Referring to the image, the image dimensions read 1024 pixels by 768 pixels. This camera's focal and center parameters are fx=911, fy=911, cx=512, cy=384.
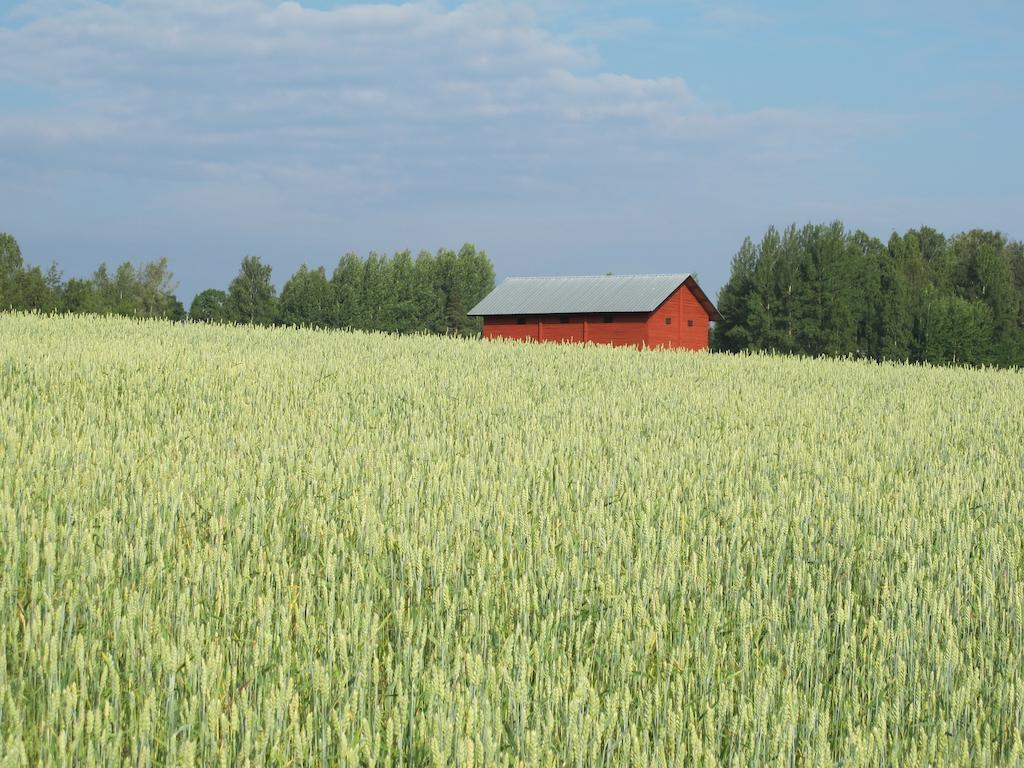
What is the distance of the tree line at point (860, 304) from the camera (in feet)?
196

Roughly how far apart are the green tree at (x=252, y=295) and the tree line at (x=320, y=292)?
0.10 metres

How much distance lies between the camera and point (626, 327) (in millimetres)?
48969

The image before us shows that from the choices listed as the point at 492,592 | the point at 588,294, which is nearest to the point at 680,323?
the point at 588,294

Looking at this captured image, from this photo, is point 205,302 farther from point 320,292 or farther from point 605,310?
point 605,310

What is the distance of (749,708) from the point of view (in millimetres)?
3000

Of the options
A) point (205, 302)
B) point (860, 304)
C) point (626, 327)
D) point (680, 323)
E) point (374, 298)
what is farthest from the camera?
point (205, 302)

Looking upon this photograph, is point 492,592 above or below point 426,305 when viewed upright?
below

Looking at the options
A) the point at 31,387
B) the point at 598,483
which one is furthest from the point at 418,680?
the point at 31,387

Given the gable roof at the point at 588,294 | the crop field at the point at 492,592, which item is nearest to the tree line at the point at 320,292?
the gable roof at the point at 588,294

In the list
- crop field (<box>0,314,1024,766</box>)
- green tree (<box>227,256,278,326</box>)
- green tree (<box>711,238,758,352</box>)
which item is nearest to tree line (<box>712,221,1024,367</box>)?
green tree (<box>711,238,758,352</box>)

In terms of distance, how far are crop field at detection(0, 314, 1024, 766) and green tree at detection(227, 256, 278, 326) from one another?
80.1m

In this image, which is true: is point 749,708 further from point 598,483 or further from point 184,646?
point 598,483

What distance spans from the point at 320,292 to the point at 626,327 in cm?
4211

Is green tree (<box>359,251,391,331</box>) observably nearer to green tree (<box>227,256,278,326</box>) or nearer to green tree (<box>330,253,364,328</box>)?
green tree (<box>330,253,364,328</box>)
